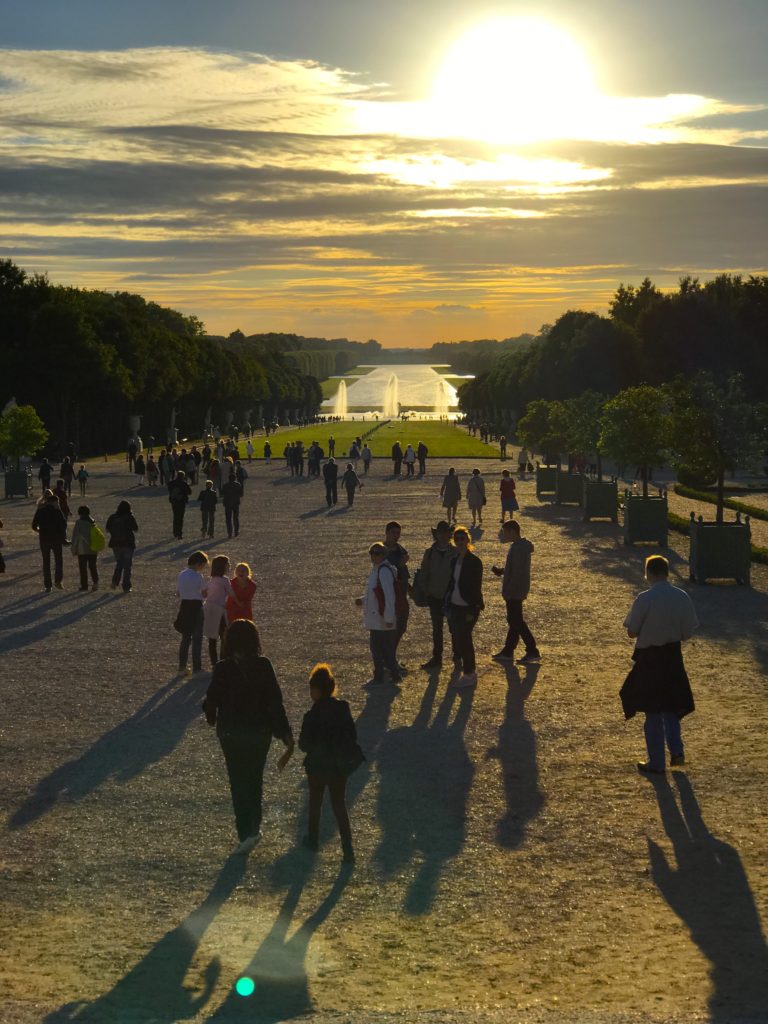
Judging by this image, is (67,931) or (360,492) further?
(360,492)

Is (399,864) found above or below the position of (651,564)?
below

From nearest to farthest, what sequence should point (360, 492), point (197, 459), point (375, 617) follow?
point (375, 617) → point (360, 492) → point (197, 459)

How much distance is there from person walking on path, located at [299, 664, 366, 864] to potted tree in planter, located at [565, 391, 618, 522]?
29030 mm

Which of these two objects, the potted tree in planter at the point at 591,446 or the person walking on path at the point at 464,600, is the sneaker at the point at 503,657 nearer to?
the person walking on path at the point at 464,600

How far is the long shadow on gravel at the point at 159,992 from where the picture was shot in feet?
Result: 25.2

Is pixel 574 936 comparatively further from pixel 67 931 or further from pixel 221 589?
pixel 221 589

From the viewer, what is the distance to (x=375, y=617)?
640 inches

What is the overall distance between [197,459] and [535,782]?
48256mm

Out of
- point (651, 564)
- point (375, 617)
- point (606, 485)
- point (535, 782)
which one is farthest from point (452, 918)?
point (606, 485)

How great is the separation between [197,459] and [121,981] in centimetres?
5199

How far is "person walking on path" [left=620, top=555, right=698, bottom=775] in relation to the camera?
12.6 metres

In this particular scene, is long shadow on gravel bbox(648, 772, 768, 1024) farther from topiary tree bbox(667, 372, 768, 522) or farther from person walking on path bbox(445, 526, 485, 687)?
topiary tree bbox(667, 372, 768, 522)

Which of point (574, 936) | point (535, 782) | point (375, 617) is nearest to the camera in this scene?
point (574, 936)

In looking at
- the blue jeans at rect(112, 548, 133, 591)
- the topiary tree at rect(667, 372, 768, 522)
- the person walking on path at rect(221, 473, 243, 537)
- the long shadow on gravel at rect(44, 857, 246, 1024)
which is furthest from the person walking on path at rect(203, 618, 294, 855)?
the person walking on path at rect(221, 473, 243, 537)
